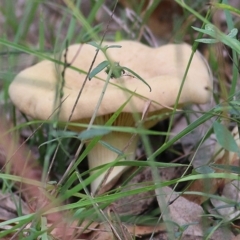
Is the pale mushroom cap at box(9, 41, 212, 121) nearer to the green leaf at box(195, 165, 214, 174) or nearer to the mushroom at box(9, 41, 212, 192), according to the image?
the mushroom at box(9, 41, 212, 192)

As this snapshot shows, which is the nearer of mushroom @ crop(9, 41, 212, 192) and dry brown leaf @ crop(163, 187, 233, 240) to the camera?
dry brown leaf @ crop(163, 187, 233, 240)

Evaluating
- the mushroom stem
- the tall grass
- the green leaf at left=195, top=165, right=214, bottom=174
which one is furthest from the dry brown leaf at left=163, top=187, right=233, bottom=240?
the mushroom stem

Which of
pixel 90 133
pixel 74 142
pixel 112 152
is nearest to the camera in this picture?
pixel 90 133

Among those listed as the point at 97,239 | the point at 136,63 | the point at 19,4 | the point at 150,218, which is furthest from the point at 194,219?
the point at 19,4

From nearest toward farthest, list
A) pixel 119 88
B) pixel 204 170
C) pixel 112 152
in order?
pixel 204 170
pixel 119 88
pixel 112 152

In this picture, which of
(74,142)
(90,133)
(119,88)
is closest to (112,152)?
(74,142)

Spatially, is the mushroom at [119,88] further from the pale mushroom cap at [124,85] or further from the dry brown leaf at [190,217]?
the dry brown leaf at [190,217]

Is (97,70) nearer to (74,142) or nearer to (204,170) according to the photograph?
(204,170)

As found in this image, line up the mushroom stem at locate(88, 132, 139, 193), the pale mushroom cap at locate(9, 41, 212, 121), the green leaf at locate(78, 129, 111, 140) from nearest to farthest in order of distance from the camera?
the green leaf at locate(78, 129, 111, 140) < the pale mushroom cap at locate(9, 41, 212, 121) < the mushroom stem at locate(88, 132, 139, 193)

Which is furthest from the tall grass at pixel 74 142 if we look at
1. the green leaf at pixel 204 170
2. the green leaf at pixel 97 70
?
the green leaf at pixel 97 70
